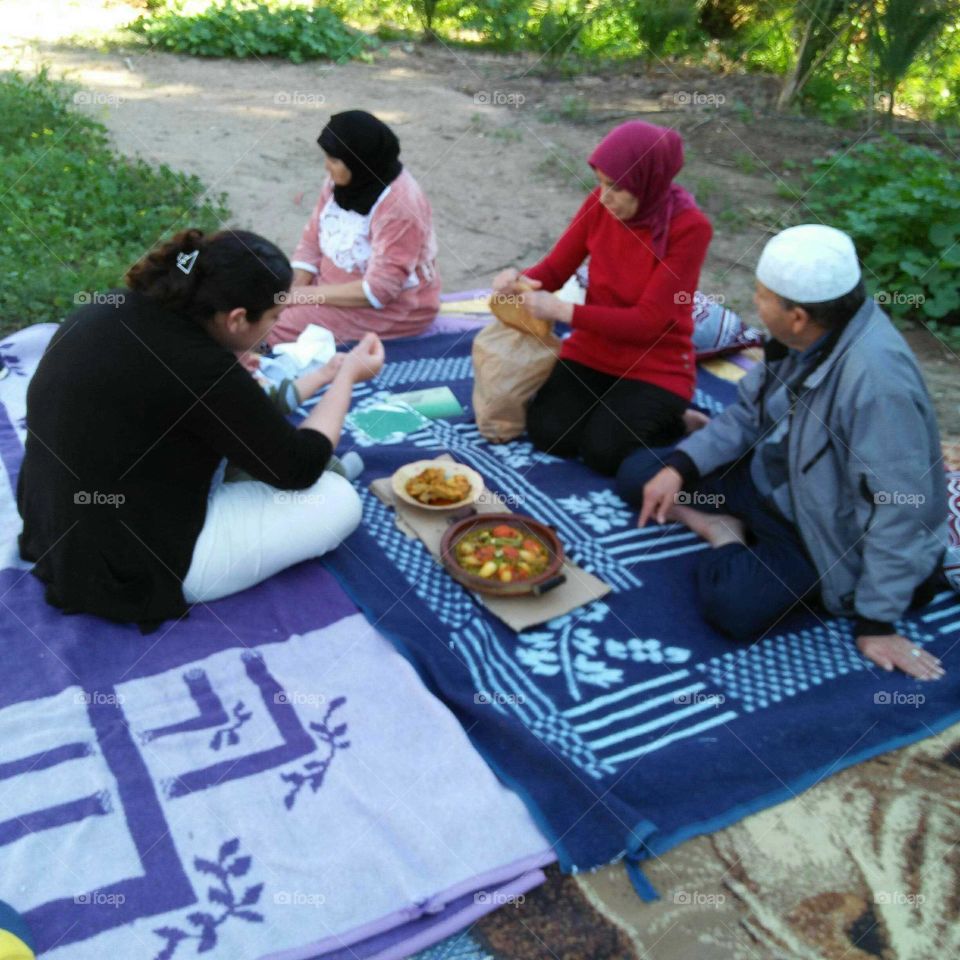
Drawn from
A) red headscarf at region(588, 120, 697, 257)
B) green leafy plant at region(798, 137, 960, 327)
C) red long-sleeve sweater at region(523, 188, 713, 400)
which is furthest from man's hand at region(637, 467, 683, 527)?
green leafy plant at region(798, 137, 960, 327)

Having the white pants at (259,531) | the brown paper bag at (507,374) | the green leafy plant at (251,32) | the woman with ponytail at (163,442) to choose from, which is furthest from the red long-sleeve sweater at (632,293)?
the green leafy plant at (251,32)

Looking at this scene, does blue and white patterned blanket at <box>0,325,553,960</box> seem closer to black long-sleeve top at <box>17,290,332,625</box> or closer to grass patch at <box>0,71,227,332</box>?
black long-sleeve top at <box>17,290,332,625</box>

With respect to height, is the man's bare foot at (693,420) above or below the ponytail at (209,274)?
below

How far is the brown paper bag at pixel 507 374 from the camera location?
12.5ft

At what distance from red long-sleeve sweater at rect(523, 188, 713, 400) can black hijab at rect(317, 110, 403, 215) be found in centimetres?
83

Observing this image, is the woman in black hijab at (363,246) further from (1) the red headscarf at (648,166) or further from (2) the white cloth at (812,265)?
(2) the white cloth at (812,265)

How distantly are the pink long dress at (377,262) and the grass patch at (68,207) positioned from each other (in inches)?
41.6

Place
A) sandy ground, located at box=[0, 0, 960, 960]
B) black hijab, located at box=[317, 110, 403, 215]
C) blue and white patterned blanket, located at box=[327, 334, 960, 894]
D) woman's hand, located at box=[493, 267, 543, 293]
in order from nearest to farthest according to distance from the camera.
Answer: blue and white patterned blanket, located at box=[327, 334, 960, 894] < woman's hand, located at box=[493, 267, 543, 293] < black hijab, located at box=[317, 110, 403, 215] < sandy ground, located at box=[0, 0, 960, 960]

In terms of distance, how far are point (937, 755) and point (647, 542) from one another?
A: 3.72 feet

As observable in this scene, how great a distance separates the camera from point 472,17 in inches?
416

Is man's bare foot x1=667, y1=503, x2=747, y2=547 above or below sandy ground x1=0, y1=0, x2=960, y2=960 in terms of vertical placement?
below

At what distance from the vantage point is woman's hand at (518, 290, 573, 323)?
11.7 ft

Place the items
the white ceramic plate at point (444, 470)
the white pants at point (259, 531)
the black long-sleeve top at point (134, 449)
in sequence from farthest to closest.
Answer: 1. the white ceramic plate at point (444, 470)
2. the white pants at point (259, 531)
3. the black long-sleeve top at point (134, 449)

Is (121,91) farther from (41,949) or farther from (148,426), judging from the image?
(41,949)
